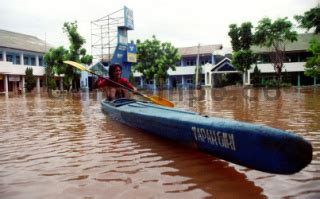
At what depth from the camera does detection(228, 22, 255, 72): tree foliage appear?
34.1m

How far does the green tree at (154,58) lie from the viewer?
36969mm

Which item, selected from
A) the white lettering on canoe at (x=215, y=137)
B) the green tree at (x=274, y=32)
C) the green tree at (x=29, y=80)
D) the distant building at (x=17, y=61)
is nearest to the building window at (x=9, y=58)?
the distant building at (x=17, y=61)

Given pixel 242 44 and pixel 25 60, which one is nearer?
pixel 242 44

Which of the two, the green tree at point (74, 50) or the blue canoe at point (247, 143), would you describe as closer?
the blue canoe at point (247, 143)

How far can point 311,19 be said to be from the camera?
2633cm

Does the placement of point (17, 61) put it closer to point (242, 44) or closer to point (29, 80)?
point (29, 80)

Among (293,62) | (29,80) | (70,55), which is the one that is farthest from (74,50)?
(293,62)

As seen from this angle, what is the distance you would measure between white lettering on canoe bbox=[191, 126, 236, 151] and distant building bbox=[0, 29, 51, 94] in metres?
34.5

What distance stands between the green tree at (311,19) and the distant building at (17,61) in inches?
1187

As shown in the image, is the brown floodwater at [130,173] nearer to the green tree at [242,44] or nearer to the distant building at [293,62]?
the green tree at [242,44]

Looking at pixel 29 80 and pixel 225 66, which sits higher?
pixel 225 66

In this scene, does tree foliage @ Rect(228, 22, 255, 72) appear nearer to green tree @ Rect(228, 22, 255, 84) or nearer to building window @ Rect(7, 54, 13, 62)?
green tree @ Rect(228, 22, 255, 84)

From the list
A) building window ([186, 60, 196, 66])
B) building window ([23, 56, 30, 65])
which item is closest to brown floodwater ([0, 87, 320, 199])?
building window ([23, 56, 30, 65])

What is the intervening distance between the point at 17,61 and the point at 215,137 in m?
40.3
